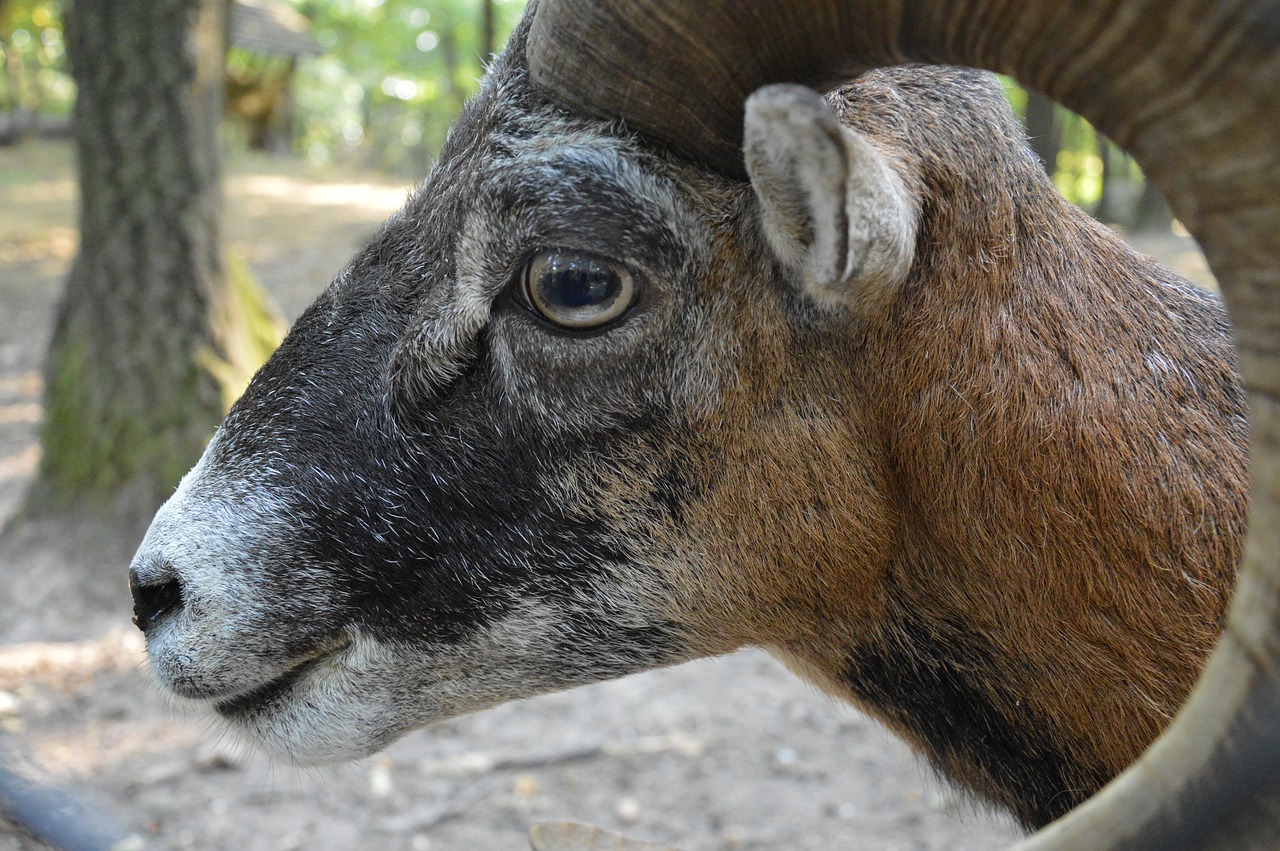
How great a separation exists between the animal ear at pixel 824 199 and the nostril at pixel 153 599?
168cm

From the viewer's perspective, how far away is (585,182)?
8.02 ft

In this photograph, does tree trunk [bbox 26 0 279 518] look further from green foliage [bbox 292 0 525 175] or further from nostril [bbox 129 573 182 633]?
green foliage [bbox 292 0 525 175]

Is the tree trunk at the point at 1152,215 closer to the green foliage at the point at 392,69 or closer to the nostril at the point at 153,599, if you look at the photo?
the green foliage at the point at 392,69

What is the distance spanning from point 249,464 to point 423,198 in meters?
0.80

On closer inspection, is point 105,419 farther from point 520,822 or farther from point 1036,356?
point 1036,356

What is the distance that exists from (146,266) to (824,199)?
586 cm

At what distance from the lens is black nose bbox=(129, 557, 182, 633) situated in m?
2.65

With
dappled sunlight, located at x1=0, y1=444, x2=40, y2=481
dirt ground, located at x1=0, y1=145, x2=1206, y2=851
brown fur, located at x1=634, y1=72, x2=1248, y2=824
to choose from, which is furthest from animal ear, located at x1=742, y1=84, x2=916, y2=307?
dappled sunlight, located at x1=0, y1=444, x2=40, y2=481

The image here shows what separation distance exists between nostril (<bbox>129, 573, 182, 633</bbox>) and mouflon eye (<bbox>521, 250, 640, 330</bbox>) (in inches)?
45.6

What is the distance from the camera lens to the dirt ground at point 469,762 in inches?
200

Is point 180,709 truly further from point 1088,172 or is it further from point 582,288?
point 1088,172

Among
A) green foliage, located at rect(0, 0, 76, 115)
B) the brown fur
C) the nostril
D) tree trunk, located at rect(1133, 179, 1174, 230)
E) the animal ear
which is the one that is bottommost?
green foliage, located at rect(0, 0, 76, 115)

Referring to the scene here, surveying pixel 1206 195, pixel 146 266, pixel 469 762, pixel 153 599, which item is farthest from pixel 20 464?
pixel 1206 195

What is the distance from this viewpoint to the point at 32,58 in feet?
132
